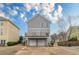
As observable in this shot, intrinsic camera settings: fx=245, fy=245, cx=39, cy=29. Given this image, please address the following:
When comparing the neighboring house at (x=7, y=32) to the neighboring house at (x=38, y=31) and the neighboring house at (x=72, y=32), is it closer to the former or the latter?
the neighboring house at (x=38, y=31)

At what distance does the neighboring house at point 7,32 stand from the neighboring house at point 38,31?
0.52 feet

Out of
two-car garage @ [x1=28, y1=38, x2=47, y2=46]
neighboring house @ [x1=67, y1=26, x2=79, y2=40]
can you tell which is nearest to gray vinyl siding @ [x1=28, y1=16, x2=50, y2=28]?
two-car garage @ [x1=28, y1=38, x2=47, y2=46]

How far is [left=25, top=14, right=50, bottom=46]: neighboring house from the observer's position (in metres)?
3.23

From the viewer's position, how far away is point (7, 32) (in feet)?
10.6

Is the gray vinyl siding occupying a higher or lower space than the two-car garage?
higher

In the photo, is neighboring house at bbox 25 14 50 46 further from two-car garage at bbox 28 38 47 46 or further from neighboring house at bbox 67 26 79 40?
neighboring house at bbox 67 26 79 40

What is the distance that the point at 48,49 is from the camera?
321 cm

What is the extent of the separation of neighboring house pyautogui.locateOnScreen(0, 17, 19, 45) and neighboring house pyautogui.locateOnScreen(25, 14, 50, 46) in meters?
0.16

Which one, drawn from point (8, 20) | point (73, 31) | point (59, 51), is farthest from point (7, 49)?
point (73, 31)

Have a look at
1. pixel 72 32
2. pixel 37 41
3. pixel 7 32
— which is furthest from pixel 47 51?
pixel 7 32

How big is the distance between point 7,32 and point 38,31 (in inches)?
16.1

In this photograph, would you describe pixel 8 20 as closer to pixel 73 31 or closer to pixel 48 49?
pixel 48 49

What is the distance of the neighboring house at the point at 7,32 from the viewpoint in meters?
3.21

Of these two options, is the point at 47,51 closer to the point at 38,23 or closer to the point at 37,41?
the point at 37,41
